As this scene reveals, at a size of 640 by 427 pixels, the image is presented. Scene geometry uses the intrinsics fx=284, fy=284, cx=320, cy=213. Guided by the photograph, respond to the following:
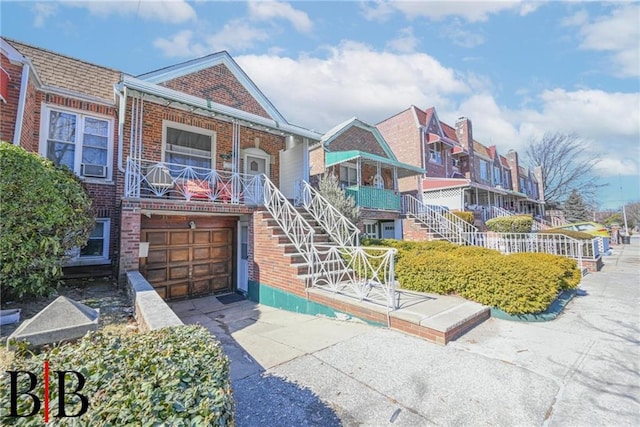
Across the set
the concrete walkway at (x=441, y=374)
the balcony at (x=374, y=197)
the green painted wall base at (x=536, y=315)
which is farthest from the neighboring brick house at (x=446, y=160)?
the concrete walkway at (x=441, y=374)

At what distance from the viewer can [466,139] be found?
2566 cm

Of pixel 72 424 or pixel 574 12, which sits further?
pixel 574 12

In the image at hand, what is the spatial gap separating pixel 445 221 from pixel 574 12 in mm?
8474

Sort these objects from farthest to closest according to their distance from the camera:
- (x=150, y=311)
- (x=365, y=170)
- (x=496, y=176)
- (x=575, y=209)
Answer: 1. (x=575, y=209)
2. (x=496, y=176)
3. (x=365, y=170)
4. (x=150, y=311)

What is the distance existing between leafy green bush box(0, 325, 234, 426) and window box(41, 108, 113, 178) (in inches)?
295

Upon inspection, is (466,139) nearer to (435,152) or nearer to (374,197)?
(435,152)

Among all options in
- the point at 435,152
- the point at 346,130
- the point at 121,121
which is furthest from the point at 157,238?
the point at 435,152

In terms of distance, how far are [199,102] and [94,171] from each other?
3.51m

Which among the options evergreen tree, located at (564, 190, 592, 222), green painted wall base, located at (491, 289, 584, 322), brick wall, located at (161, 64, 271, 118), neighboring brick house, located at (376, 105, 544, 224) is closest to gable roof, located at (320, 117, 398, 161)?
brick wall, located at (161, 64, 271, 118)

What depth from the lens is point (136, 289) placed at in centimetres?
489

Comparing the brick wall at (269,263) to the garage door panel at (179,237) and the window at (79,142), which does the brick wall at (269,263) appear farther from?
the window at (79,142)

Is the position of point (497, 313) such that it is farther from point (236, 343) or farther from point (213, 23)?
point (213, 23)

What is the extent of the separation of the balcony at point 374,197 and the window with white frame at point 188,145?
553 cm

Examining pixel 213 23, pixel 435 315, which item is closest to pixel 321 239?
pixel 435 315
